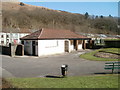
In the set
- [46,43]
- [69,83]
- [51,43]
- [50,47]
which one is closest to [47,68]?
[69,83]

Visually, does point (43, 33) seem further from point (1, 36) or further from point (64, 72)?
point (1, 36)

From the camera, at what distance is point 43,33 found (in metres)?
25.0

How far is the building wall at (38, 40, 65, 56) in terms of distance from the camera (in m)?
22.7

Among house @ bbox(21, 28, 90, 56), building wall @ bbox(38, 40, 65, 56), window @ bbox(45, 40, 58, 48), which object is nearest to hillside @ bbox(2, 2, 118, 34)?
house @ bbox(21, 28, 90, 56)

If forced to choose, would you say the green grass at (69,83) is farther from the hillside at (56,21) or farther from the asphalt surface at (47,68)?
the hillside at (56,21)

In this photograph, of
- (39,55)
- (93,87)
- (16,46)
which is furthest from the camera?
(16,46)

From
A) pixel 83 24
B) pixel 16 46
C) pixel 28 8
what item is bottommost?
pixel 16 46

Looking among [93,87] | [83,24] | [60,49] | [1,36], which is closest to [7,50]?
[60,49]

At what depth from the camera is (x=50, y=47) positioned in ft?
79.0

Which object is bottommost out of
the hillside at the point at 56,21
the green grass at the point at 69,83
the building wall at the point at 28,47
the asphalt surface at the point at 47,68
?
the asphalt surface at the point at 47,68

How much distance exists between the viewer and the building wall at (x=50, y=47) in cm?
2267

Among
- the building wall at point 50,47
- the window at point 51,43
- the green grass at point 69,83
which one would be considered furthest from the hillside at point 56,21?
the green grass at point 69,83

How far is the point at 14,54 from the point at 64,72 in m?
14.7

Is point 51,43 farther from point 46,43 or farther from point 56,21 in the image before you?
point 56,21
